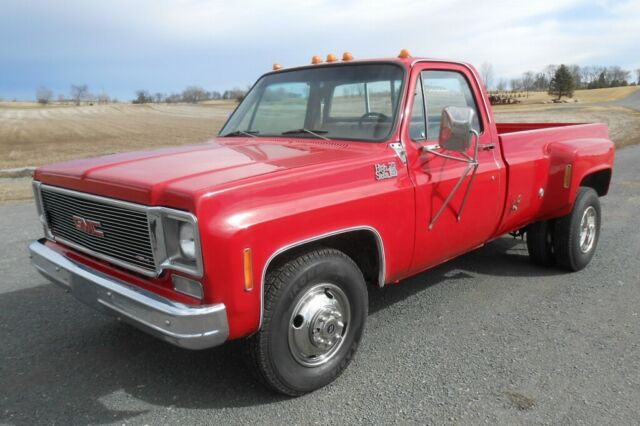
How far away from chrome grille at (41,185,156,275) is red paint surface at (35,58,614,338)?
0.07 m

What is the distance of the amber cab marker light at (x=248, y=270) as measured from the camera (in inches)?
100

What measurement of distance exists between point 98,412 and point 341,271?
5.00 feet

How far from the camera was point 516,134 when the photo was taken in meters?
4.39

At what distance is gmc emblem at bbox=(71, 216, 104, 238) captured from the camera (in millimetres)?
3020

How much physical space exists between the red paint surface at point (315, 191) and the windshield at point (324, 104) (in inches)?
4.5

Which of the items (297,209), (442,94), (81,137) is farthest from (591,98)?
(297,209)

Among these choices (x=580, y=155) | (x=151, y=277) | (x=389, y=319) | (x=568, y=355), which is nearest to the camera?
(x=151, y=277)

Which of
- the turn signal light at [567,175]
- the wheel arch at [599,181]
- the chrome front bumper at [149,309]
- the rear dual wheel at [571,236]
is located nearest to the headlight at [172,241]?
the chrome front bumper at [149,309]

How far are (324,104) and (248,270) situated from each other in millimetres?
1850

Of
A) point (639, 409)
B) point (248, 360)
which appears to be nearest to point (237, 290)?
point (248, 360)

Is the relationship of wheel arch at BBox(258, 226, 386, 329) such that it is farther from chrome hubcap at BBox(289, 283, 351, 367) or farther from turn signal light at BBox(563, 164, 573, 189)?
turn signal light at BBox(563, 164, 573, 189)

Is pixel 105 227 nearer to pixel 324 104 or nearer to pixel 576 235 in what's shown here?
pixel 324 104

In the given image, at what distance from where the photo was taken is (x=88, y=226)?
3092mm

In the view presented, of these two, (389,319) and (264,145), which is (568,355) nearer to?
(389,319)
